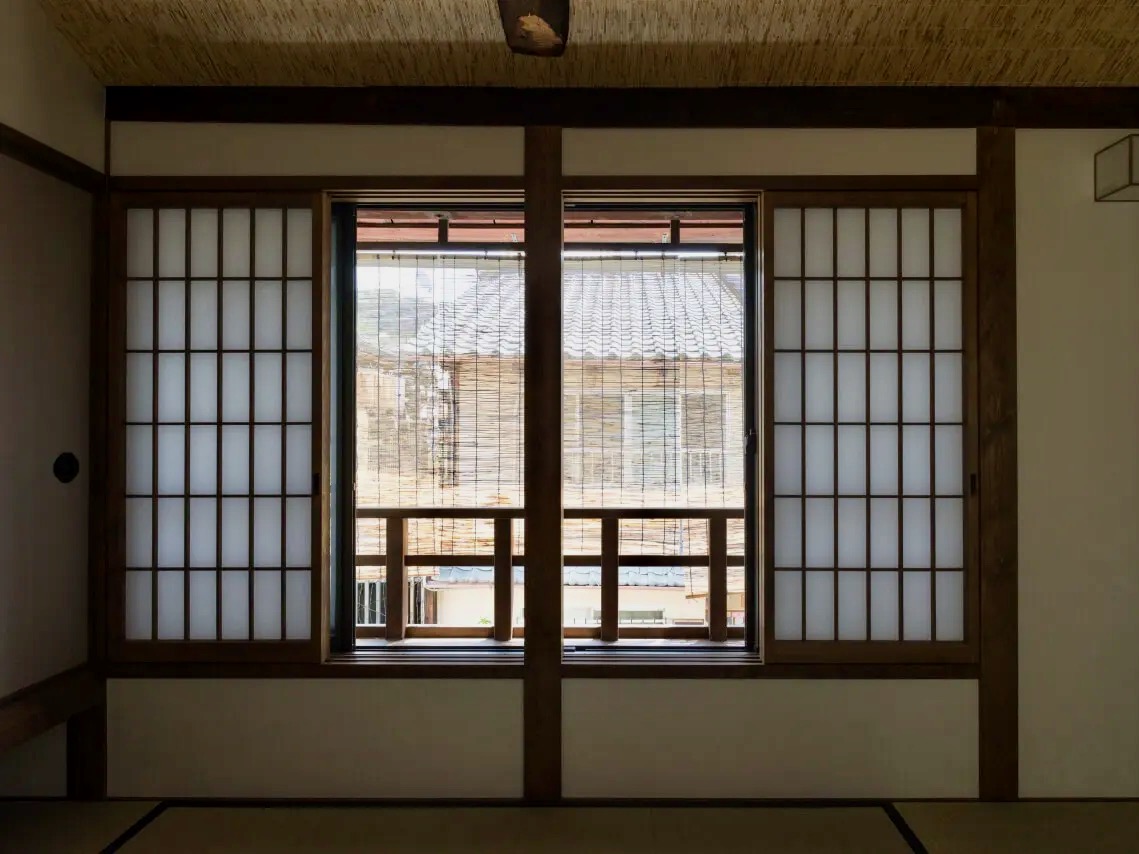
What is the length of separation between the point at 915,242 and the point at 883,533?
1109 mm

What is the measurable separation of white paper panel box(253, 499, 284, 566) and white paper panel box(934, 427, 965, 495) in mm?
2498

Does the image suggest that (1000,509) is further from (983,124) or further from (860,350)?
(983,124)

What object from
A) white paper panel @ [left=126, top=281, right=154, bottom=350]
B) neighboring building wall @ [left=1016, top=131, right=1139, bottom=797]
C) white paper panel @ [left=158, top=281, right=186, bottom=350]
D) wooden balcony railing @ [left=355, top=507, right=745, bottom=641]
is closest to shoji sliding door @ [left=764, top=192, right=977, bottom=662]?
neighboring building wall @ [left=1016, top=131, right=1139, bottom=797]

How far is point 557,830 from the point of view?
2.63 m

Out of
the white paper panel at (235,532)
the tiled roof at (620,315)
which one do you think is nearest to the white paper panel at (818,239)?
the tiled roof at (620,315)

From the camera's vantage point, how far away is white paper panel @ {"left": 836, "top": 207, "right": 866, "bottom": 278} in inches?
115

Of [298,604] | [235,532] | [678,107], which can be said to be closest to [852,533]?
[678,107]

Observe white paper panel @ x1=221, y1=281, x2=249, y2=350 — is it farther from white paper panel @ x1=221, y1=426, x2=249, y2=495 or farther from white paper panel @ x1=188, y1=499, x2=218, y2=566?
white paper panel @ x1=188, y1=499, x2=218, y2=566

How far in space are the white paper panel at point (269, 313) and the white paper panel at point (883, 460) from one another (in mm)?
2289

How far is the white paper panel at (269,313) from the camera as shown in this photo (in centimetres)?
293

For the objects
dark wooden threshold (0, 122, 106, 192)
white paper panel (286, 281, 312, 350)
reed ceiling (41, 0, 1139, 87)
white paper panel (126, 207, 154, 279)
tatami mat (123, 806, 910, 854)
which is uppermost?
reed ceiling (41, 0, 1139, 87)

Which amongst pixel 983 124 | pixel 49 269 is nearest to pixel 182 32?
pixel 49 269

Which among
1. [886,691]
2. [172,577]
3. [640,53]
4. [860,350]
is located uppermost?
[640,53]

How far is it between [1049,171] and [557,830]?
2.98 m
